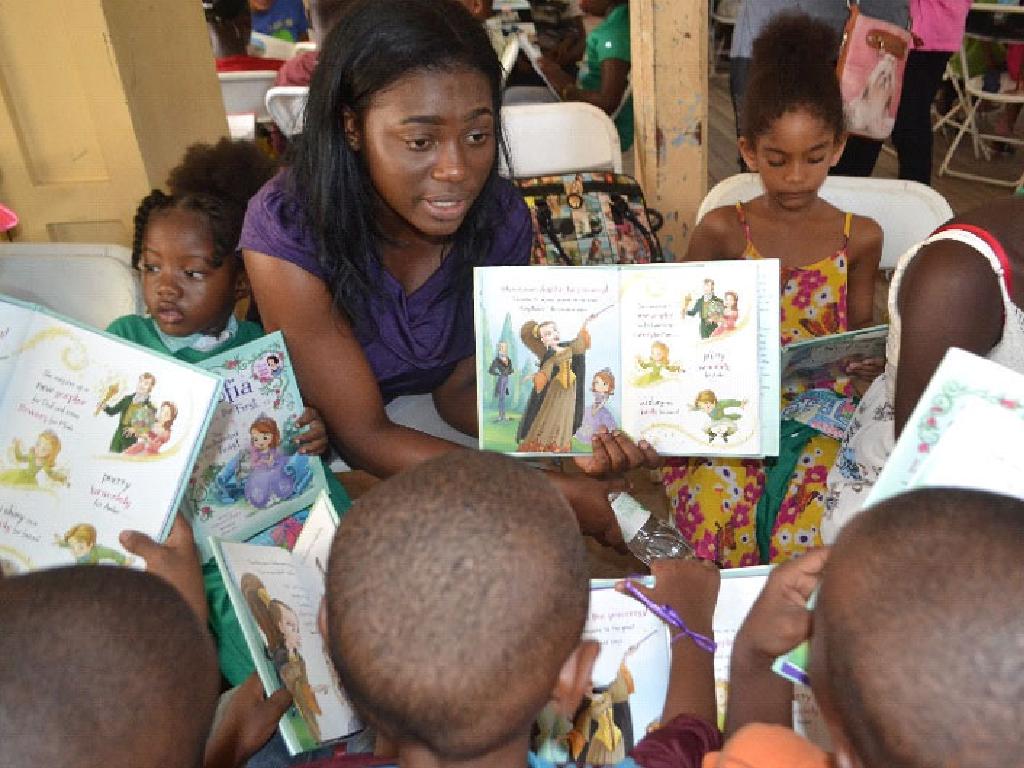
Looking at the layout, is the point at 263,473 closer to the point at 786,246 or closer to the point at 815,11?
the point at 786,246

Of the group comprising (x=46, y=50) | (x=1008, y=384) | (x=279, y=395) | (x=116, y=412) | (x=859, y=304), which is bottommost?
(x=859, y=304)

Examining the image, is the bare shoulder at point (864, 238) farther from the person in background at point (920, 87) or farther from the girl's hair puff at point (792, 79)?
the person in background at point (920, 87)

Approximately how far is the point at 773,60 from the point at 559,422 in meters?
1.25

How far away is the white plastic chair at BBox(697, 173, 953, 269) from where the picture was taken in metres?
2.34

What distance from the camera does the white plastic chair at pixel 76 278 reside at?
212cm

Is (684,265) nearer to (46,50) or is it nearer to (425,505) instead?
(425,505)

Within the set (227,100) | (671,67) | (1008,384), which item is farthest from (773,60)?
(227,100)

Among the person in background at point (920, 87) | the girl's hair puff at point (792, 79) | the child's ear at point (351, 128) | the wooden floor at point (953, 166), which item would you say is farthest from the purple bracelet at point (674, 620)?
the wooden floor at point (953, 166)

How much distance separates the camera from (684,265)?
5.45 feet

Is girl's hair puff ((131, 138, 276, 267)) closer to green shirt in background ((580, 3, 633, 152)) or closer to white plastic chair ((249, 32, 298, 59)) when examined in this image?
green shirt in background ((580, 3, 633, 152))

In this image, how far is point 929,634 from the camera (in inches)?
29.4

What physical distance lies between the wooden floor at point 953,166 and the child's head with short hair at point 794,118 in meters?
2.94

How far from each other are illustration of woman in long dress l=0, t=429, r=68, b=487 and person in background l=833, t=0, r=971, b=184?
3.23m

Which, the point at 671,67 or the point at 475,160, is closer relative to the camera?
the point at 475,160
